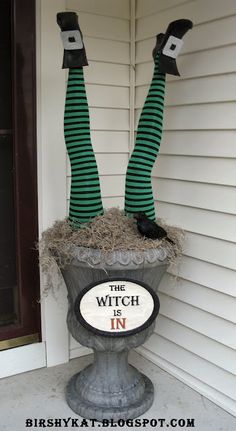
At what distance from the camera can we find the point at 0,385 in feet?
7.44

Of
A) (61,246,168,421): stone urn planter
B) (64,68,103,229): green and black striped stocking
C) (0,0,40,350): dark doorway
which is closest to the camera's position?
(61,246,168,421): stone urn planter

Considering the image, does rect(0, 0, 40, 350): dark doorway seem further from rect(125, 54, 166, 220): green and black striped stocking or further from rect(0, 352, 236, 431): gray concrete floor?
rect(125, 54, 166, 220): green and black striped stocking

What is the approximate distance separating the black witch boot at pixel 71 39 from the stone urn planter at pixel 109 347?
0.75m

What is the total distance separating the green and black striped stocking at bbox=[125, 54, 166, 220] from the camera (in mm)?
1991

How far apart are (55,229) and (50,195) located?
0.30 metres

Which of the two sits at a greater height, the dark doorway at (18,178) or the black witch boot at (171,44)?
the black witch boot at (171,44)

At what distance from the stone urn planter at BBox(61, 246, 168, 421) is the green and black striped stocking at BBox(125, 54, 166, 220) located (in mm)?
250

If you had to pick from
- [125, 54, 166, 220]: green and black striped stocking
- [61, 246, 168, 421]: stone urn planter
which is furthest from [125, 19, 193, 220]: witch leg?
[61, 246, 168, 421]: stone urn planter

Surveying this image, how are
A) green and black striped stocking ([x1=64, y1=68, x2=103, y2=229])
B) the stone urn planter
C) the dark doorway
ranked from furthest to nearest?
1. the dark doorway
2. green and black striped stocking ([x1=64, y1=68, x2=103, y2=229])
3. the stone urn planter

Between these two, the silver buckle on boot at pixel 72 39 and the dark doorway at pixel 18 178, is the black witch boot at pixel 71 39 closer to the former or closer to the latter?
the silver buckle on boot at pixel 72 39

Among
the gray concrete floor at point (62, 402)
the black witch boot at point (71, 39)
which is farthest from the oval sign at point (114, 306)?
the black witch boot at point (71, 39)

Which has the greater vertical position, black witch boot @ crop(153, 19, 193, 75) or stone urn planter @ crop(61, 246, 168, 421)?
black witch boot @ crop(153, 19, 193, 75)

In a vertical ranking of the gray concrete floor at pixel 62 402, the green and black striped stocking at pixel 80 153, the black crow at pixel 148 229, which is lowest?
the gray concrete floor at pixel 62 402

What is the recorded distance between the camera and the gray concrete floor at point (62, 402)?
2014mm
